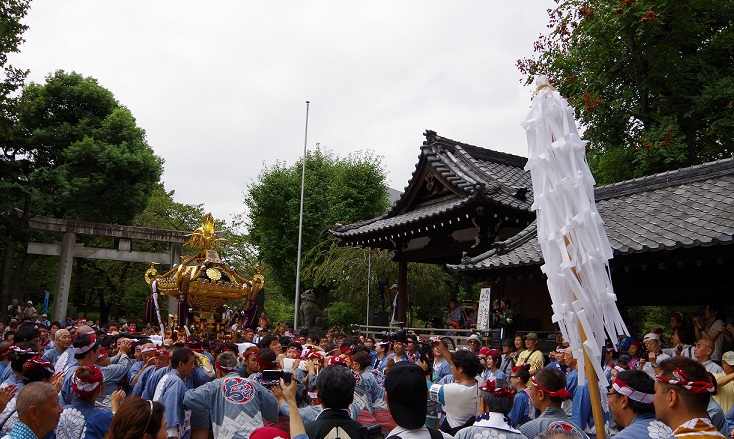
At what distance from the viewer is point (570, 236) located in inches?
137

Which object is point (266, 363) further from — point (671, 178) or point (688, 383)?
point (671, 178)

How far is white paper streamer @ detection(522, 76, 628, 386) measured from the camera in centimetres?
341

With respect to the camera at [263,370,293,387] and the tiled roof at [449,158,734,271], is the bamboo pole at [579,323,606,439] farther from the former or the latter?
the tiled roof at [449,158,734,271]

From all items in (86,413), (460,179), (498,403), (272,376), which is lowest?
(86,413)

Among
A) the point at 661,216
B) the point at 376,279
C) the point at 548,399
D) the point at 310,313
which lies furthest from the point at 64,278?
the point at 548,399

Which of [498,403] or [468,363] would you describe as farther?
[468,363]

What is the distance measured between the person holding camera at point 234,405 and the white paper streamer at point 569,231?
8.29 feet

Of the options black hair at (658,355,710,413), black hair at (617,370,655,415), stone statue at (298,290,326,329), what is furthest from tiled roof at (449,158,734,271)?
stone statue at (298,290,326,329)

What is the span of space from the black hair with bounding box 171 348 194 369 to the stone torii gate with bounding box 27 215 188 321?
18616 mm

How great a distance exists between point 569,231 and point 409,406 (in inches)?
56.8

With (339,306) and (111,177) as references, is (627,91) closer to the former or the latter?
(339,306)

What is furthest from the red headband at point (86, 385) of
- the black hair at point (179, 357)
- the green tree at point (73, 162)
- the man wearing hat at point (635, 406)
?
the green tree at point (73, 162)

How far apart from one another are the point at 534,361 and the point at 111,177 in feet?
73.3

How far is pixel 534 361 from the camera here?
802 cm
